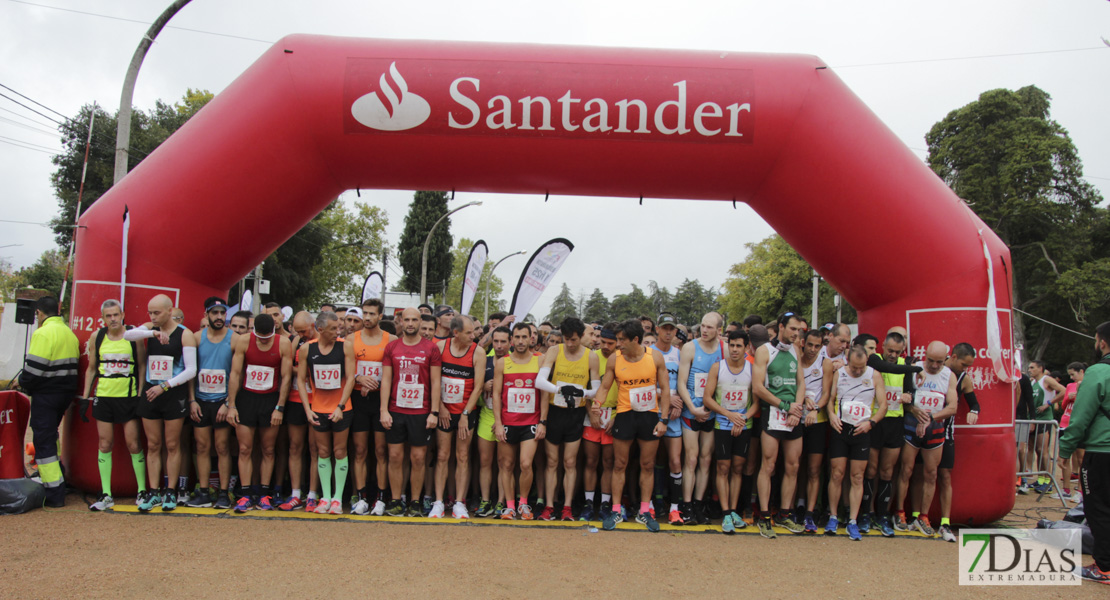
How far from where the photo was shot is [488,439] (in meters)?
5.82

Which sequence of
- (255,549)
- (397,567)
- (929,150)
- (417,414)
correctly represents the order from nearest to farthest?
1. (397,567)
2. (255,549)
3. (417,414)
4. (929,150)

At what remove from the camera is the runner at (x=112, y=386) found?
5.53m

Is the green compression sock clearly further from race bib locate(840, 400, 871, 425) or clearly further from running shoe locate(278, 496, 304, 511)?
race bib locate(840, 400, 871, 425)

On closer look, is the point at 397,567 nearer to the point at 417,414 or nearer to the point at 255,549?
the point at 255,549

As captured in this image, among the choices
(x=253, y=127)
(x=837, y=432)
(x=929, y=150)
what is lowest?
(x=837, y=432)

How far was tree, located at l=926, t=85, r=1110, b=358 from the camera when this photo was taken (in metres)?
24.8

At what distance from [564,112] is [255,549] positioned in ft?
14.7

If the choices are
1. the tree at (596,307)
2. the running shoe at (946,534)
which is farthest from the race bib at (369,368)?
the tree at (596,307)

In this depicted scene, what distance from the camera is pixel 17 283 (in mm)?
35938

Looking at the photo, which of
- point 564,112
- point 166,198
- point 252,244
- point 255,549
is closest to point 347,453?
point 255,549

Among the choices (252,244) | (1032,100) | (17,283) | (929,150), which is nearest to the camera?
(252,244)

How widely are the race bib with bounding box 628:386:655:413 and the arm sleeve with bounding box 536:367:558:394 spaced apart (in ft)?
2.26

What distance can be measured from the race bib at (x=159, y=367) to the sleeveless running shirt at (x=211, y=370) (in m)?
0.23

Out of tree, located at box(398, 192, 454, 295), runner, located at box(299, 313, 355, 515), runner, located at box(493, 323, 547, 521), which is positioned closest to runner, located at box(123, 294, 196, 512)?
runner, located at box(299, 313, 355, 515)
